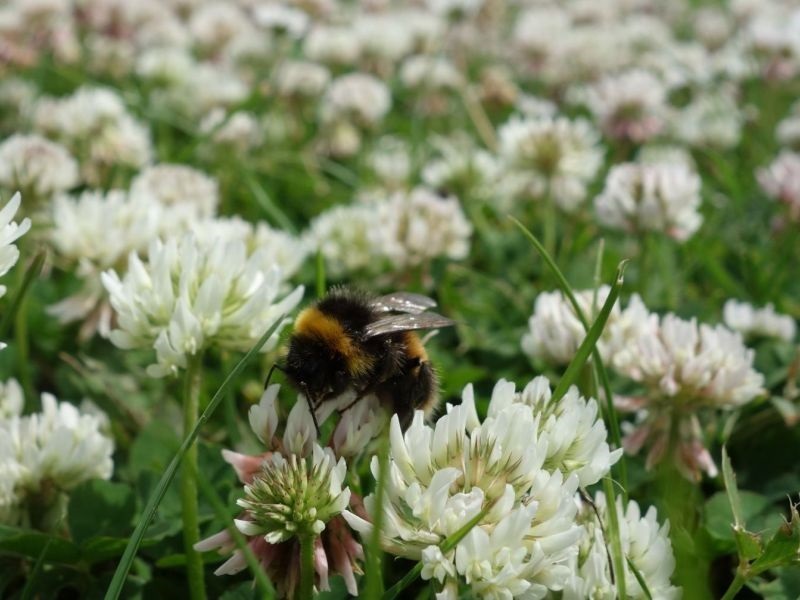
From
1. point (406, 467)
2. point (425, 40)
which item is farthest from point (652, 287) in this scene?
point (425, 40)

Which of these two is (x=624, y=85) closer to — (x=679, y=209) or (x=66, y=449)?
(x=679, y=209)

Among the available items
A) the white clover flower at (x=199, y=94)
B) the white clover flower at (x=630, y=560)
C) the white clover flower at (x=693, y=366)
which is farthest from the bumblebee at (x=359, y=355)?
the white clover flower at (x=199, y=94)

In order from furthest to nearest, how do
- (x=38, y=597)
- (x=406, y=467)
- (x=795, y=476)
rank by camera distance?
(x=795, y=476) < (x=38, y=597) < (x=406, y=467)

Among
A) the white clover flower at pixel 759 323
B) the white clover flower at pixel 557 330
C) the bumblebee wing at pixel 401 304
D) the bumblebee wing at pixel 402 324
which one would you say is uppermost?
the bumblebee wing at pixel 402 324

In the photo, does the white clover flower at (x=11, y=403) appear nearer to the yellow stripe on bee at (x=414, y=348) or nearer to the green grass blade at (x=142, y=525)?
the green grass blade at (x=142, y=525)

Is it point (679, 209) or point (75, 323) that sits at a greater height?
point (679, 209)

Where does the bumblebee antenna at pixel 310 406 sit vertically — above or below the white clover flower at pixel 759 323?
above

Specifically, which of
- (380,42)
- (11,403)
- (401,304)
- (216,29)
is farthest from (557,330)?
(216,29)
